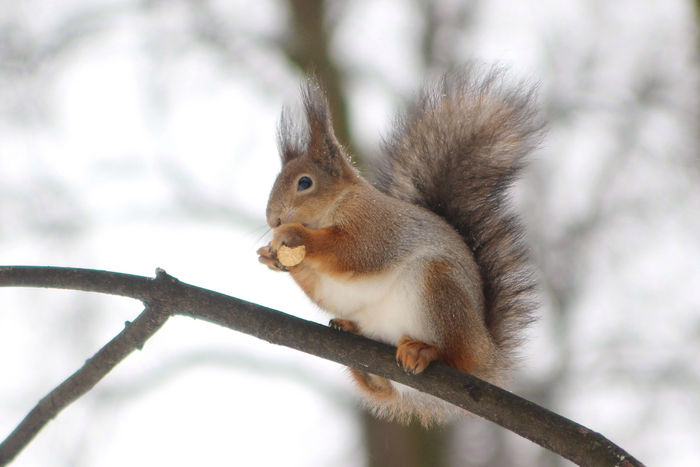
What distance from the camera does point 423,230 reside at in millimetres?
2139

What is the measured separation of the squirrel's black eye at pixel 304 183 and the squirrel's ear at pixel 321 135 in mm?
88

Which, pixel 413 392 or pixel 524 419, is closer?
pixel 524 419

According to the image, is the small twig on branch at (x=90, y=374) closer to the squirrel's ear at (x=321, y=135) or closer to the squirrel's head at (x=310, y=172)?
the squirrel's head at (x=310, y=172)

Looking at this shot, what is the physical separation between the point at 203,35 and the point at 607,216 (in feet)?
10.9

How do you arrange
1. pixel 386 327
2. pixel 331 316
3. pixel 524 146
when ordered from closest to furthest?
pixel 386 327 → pixel 331 316 → pixel 524 146

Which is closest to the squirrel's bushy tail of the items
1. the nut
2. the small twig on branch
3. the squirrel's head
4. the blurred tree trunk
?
Result: the squirrel's head

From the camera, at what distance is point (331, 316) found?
2209 millimetres

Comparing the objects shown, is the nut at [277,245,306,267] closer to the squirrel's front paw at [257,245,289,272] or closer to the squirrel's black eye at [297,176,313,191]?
the squirrel's front paw at [257,245,289,272]

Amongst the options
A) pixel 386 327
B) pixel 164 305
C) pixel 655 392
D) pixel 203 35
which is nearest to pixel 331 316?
pixel 386 327

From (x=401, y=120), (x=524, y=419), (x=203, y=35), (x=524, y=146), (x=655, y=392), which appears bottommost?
(x=524, y=419)

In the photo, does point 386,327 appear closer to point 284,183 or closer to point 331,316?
point 331,316

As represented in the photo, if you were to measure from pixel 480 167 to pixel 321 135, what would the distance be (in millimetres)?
500

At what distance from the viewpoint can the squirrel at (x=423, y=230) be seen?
6.61 ft

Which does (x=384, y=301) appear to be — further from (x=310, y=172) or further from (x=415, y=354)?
(x=310, y=172)
